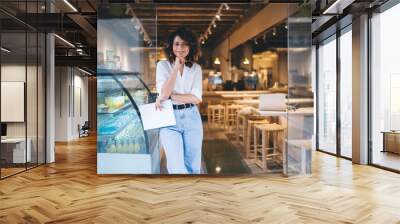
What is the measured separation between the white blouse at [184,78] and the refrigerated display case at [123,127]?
0.33 metres

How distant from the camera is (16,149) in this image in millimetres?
7660

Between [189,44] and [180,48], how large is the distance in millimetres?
172

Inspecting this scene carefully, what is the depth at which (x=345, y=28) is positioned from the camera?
370 inches

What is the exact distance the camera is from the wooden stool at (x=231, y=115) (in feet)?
21.9

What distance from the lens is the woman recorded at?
21.6ft

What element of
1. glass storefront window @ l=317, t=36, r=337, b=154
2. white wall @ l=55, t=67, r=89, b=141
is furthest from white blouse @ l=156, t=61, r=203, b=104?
white wall @ l=55, t=67, r=89, b=141

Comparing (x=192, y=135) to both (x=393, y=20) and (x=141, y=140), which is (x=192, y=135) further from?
(x=393, y=20)

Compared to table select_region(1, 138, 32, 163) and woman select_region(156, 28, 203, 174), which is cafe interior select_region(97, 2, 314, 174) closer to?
woman select_region(156, 28, 203, 174)

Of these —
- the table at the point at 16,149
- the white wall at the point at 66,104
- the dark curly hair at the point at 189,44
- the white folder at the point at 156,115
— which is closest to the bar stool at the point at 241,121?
the white folder at the point at 156,115

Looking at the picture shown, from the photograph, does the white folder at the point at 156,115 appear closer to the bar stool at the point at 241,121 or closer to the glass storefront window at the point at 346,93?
the bar stool at the point at 241,121

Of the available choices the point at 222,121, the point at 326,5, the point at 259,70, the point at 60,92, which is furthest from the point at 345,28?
the point at 60,92

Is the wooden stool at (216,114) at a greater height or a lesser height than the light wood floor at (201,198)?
greater

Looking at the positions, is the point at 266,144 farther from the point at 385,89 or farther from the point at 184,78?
the point at 385,89

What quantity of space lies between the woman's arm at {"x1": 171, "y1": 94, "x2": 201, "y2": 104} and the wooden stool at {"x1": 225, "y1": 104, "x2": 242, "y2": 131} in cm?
54
